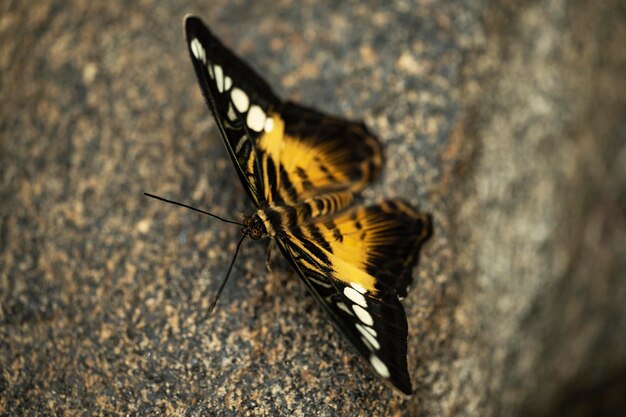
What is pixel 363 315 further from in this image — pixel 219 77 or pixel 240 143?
pixel 219 77

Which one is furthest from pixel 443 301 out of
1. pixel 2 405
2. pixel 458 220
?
pixel 2 405

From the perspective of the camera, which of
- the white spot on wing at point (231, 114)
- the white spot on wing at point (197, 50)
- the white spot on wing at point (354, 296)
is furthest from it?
the white spot on wing at point (231, 114)

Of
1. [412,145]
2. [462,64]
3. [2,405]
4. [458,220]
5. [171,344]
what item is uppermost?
[462,64]

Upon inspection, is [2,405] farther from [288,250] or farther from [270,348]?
[288,250]

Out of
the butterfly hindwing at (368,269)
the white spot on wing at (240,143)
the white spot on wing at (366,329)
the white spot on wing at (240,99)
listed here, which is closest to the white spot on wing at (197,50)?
the white spot on wing at (240,99)

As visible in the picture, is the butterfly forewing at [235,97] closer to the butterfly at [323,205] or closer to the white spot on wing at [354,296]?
the butterfly at [323,205]
